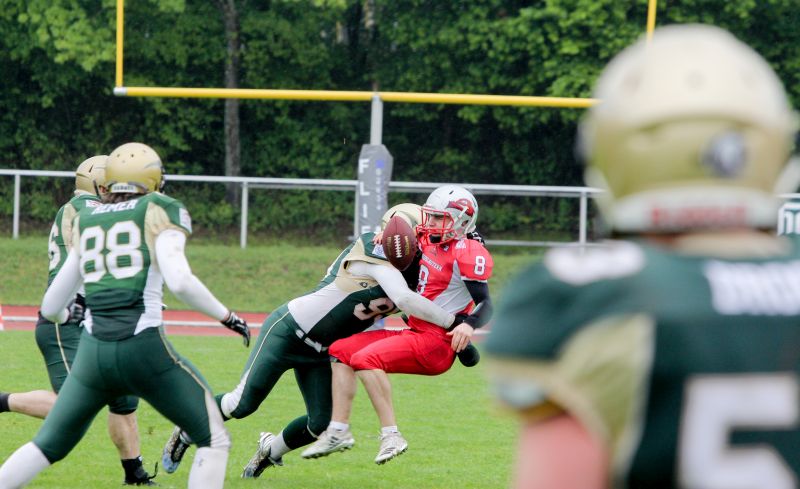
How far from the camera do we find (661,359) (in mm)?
1569

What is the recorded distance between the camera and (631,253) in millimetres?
1625

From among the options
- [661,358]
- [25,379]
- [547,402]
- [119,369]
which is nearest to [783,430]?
[661,358]

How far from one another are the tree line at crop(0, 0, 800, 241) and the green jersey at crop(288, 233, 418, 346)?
14929 mm

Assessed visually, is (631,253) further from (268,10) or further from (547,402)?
(268,10)

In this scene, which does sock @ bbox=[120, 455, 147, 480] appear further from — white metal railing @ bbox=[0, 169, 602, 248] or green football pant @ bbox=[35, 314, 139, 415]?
white metal railing @ bbox=[0, 169, 602, 248]

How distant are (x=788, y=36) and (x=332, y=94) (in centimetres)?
1201

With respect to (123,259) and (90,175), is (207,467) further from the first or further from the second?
(90,175)

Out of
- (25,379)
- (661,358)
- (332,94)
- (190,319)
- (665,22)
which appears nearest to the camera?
(661,358)

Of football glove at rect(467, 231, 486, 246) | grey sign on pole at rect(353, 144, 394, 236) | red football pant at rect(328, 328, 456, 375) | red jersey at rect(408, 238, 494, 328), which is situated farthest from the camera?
grey sign on pole at rect(353, 144, 394, 236)

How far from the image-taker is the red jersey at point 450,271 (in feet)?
21.8

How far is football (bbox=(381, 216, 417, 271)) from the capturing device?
5957 millimetres

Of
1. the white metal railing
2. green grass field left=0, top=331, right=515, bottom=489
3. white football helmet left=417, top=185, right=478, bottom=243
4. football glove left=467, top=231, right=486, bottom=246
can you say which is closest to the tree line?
the white metal railing

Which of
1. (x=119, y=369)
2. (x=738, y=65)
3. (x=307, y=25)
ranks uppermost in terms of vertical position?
(x=307, y=25)

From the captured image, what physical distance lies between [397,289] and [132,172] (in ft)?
5.48
